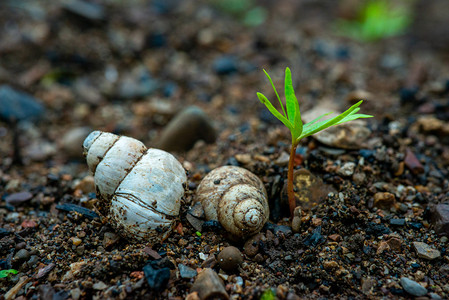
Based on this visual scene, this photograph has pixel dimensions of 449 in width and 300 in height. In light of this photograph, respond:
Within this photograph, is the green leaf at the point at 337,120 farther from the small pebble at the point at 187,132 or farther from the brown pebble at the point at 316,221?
the small pebble at the point at 187,132

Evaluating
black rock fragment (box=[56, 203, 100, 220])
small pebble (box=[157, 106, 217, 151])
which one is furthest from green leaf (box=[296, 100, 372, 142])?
black rock fragment (box=[56, 203, 100, 220])

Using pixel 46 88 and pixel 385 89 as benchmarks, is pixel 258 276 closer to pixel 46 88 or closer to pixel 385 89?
pixel 385 89

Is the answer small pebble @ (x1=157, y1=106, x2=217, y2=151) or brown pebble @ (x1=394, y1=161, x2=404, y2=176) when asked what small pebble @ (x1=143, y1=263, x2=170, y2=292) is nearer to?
small pebble @ (x1=157, y1=106, x2=217, y2=151)

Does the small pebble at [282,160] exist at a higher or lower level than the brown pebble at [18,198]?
lower

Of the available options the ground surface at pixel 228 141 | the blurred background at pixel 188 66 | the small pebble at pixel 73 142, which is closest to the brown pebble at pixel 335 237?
the ground surface at pixel 228 141

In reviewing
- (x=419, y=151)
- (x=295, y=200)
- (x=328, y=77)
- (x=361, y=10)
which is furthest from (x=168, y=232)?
(x=361, y=10)

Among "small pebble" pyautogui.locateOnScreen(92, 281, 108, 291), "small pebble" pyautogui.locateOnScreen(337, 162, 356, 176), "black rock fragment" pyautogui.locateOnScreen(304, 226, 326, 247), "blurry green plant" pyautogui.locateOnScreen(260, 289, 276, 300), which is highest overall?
"small pebble" pyautogui.locateOnScreen(92, 281, 108, 291)

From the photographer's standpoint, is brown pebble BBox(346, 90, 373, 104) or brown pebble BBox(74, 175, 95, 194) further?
brown pebble BBox(346, 90, 373, 104)
